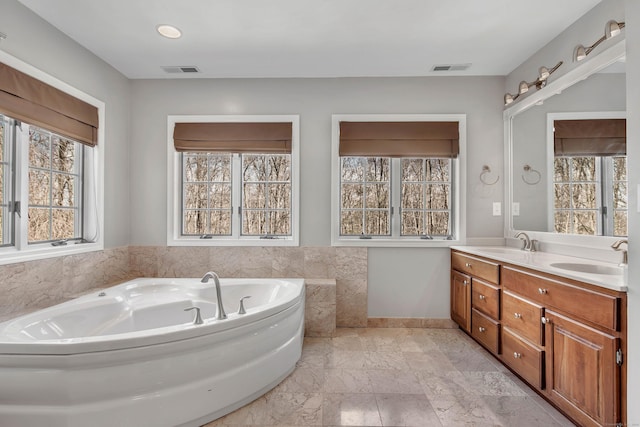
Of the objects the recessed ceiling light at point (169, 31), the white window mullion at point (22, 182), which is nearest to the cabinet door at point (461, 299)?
the recessed ceiling light at point (169, 31)

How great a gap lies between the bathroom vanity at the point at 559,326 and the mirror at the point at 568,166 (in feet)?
1.05

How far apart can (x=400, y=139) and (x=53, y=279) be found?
10.3 feet

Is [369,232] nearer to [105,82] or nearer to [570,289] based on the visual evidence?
[570,289]

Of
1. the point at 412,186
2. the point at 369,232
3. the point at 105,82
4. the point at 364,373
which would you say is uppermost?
the point at 105,82

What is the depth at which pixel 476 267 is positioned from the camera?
260cm

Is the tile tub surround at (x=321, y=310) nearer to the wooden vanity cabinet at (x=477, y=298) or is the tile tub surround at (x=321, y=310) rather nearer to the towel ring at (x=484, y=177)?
the wooden vanity cabinet at (x=477, y=298)

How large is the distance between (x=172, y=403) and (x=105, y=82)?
9.17 feet

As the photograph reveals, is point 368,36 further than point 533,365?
Yes

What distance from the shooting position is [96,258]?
270 centimetres

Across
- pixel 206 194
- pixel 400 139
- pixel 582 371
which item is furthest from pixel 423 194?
pixel 206 194

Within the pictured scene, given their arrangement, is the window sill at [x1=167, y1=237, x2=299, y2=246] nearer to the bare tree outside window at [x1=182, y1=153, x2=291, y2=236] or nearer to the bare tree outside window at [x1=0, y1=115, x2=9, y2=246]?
the bare tree outside window at [x1=182, y1=153, x2=291, y2=236]

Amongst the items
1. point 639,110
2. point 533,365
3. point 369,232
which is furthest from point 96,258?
point 639,110

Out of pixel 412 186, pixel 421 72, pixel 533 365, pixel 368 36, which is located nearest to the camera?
pixel 533 365

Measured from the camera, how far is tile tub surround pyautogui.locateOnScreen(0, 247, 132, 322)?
196 cm
